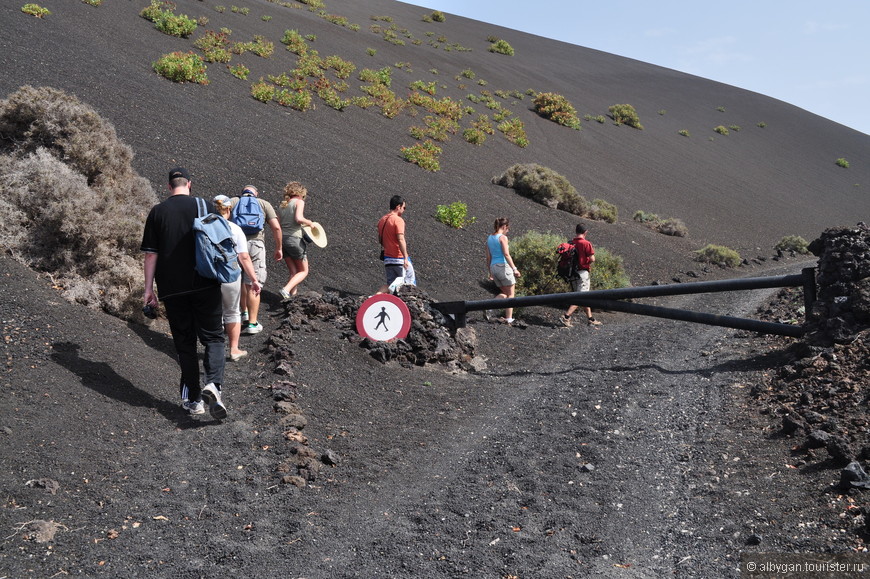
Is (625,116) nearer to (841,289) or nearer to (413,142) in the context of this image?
(413,142)

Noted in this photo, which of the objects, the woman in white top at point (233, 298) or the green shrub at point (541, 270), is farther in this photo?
the green shrub at point (541, 270)

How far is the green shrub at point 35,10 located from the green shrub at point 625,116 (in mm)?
35943

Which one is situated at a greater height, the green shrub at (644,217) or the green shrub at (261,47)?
the green shrub at (261,47)

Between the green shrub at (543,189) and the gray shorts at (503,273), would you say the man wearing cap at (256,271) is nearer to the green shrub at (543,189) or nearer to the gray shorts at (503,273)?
the gray shorts at (503,273)

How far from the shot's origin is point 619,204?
88.7 feet

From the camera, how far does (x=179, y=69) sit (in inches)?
704

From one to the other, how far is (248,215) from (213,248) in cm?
246

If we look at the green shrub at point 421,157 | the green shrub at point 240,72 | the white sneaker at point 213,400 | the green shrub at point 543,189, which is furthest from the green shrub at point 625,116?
the white sneaker at point 213,400

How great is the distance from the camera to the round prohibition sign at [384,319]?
7254 millimetres

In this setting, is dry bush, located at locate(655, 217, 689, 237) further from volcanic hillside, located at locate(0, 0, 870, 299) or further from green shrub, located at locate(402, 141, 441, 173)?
green shrub, located at locate(402, 141, 441, 173)

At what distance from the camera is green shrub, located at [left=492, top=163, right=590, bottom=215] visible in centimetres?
2144

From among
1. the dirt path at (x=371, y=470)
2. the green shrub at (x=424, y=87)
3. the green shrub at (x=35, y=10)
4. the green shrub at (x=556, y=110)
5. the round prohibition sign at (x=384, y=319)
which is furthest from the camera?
the green shrub at (x=556, y=110)

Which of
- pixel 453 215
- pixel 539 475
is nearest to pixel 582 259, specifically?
pixel 453 215

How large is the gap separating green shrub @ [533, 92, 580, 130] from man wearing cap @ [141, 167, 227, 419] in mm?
35729
